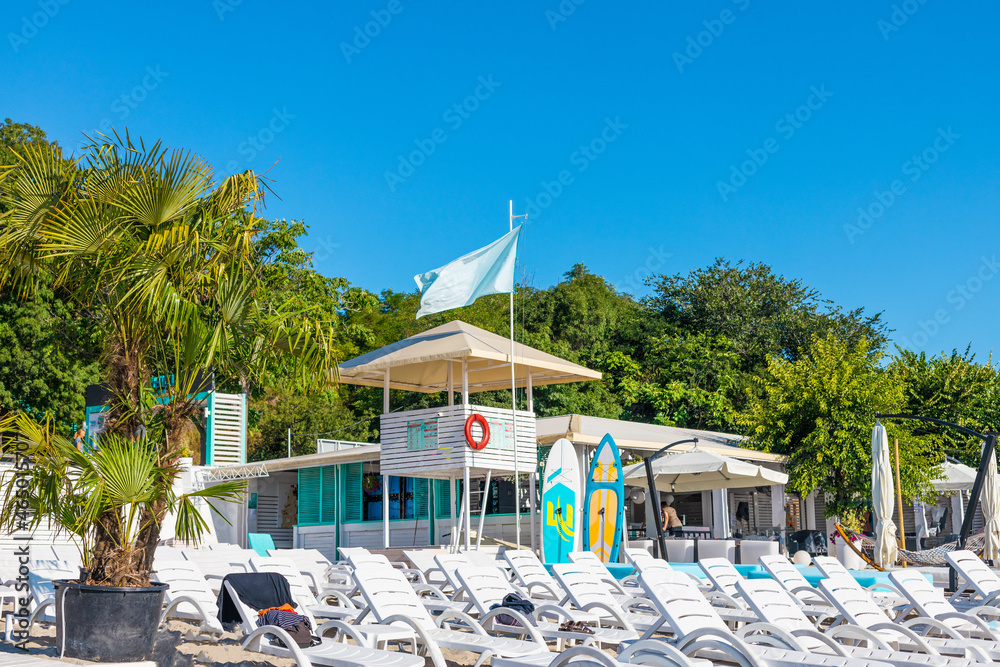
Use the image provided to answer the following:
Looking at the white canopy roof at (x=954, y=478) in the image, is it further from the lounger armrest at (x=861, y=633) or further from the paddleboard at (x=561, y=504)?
the lounger armrest at (x=861, y=633)

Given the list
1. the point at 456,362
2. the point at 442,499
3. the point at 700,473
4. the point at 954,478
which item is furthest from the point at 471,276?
the point at 954,478

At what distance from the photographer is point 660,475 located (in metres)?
18.0

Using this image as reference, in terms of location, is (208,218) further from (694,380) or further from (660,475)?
(694,380)

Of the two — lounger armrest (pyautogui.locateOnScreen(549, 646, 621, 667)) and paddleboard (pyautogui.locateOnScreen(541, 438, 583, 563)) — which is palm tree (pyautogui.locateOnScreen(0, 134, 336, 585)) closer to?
lounger armrest (pyautogui.locateOnScreen(549, 646, 621, 667))

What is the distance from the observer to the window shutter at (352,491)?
21094mm

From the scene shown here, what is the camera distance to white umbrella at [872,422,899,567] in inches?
594

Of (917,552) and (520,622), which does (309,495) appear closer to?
(917,552)

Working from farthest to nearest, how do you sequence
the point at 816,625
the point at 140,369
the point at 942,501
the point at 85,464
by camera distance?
the point at 942,501 < the point at 816,625 < the point at 140,369 < the point at 85,464

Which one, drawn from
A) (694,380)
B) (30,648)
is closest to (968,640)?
(30,648)

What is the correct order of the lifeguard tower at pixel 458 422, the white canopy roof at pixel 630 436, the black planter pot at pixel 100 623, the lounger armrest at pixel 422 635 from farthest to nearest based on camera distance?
the white canopy roof at pixel 630 436 < the lifeguard tower at pixel 458 422 < the black planter pot at pixel 100 623 < the lounger armrest at pixel 422 635

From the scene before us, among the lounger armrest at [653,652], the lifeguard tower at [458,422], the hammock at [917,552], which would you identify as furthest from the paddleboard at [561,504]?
the lounger armrest at [653,652]

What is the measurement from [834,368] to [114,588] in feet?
64.6

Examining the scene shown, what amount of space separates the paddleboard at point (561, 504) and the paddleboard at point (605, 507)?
29 cm

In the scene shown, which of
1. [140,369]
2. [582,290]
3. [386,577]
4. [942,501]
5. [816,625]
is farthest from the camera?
[582,290]
